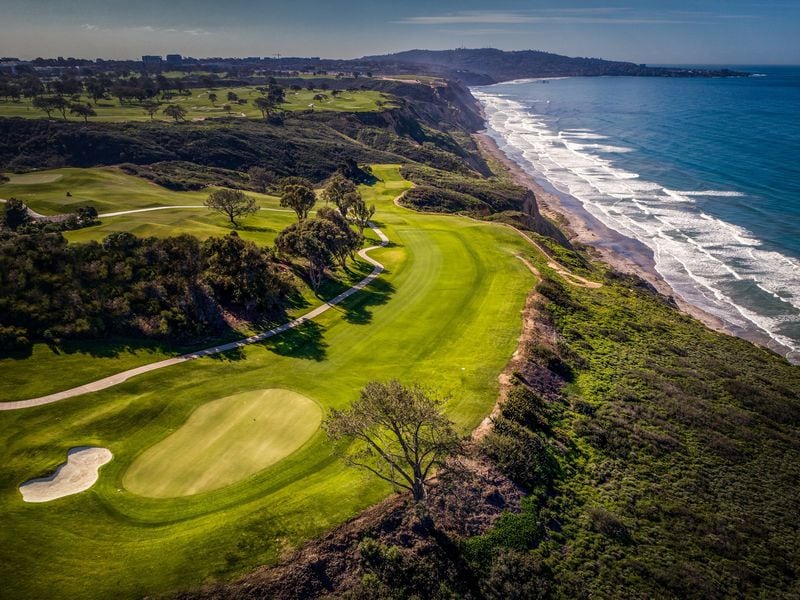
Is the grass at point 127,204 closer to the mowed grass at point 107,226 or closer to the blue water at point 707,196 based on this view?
the mowed grass at point 107,226

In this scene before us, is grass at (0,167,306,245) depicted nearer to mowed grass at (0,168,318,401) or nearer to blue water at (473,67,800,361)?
mowed grass at (0,168,318,401)

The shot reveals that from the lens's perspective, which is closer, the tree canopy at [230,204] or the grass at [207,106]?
the tree canopy at [230,204]

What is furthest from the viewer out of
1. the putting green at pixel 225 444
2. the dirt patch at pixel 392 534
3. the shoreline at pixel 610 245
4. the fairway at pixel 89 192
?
the shoreline at pixel 610 245

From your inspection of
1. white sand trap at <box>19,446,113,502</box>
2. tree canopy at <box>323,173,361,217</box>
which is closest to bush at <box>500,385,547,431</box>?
white sand trap at <box>19,446,113,502</box>

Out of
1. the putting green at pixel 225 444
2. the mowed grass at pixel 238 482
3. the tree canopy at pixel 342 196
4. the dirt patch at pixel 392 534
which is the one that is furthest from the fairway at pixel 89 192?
the dirt patch at pixel 392 534

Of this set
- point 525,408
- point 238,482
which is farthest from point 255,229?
point 525,408
